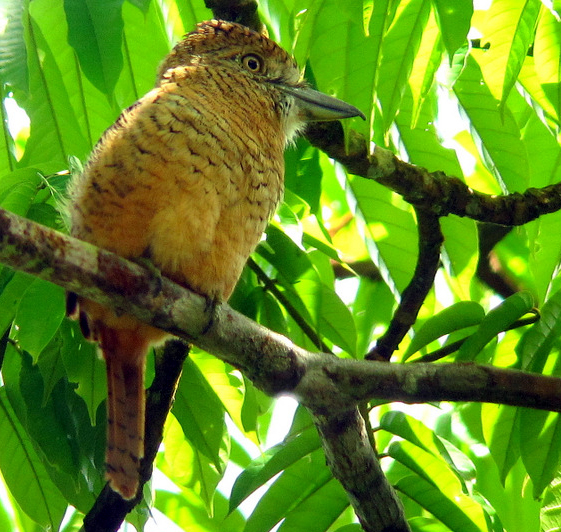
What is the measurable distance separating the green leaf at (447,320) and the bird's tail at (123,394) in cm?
87

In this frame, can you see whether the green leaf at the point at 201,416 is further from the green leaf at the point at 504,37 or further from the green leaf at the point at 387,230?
the green leaf at the point at 504,37

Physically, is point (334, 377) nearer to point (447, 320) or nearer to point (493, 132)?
point (447, 320)

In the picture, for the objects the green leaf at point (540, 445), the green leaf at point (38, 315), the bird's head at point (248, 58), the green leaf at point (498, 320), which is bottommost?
the green leaf at point (38, 315)

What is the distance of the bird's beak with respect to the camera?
2742mm

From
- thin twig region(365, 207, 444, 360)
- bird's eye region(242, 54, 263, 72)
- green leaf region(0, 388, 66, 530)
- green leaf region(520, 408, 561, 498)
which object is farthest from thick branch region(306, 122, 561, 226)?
green leaf region(0, 388, 66, 530)

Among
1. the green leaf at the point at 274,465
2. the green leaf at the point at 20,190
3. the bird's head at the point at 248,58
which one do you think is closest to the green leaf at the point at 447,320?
the green leaf at the point at 274,465

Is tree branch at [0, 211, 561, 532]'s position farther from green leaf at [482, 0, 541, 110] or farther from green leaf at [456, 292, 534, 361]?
green leaf at [482, 0, 541, 110]

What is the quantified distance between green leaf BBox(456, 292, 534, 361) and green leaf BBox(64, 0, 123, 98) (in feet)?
4.26

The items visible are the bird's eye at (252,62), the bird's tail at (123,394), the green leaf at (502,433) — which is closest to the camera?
the bird's tail at (123,394)

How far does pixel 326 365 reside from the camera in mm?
2248

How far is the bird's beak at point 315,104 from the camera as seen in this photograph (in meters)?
2.74

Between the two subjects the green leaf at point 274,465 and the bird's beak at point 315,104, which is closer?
the green leaf at point 274,465

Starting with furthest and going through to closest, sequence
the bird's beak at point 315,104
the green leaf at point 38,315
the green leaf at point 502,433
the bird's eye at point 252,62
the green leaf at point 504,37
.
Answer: the bird's eye at point 252,62
the bird's beak at point 315,104
the green leaf at point 502,433
the green leaf at point 504,37
the green leaf at point 38,315

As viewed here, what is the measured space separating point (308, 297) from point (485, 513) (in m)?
0.84
